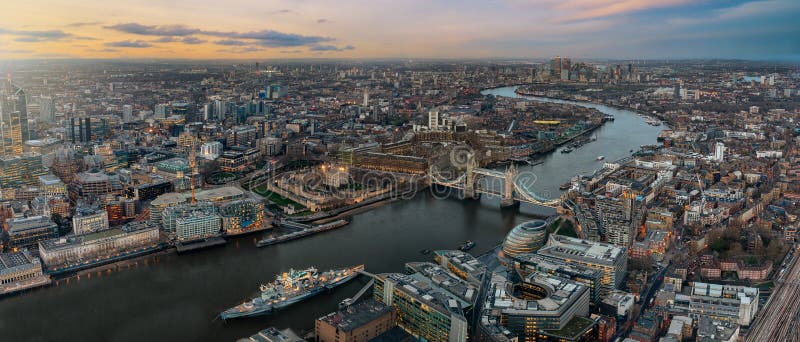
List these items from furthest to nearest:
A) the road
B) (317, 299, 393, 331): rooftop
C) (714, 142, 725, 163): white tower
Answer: (714, 142, 725, 163): white tower
the road
(317, 299, 393, 331): rooftop

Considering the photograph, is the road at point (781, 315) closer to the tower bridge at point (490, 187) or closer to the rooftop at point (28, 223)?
the tower bridge at point (490, 187)

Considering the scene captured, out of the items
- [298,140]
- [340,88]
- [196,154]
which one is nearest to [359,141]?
[298,140]

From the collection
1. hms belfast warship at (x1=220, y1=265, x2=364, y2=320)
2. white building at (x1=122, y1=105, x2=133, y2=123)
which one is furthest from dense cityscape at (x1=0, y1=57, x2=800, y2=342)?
white building at (x1=122, y1=105, x2=133, y2=123)

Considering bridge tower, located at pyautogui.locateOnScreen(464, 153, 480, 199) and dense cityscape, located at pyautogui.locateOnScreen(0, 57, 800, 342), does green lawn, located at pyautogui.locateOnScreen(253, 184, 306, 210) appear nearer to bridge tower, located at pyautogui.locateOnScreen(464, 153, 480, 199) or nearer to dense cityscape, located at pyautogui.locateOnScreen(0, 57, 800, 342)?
dense cityscape, located at pyautogui.locateOnScreen(0, 57, 800, 342)

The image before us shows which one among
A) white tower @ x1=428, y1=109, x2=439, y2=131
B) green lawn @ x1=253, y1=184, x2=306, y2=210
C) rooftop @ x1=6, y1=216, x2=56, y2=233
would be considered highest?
white tower @ x1=428, y1=109, x2=439, y2=131

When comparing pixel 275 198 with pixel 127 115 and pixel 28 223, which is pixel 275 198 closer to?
pixel 28 223

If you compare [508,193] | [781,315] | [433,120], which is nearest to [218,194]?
[508,193]

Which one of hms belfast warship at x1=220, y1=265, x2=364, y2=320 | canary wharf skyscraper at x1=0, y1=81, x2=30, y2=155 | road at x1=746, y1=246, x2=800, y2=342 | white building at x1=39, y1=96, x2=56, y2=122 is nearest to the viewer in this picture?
road at x1=746, y1=246, x2=800, y2=342
